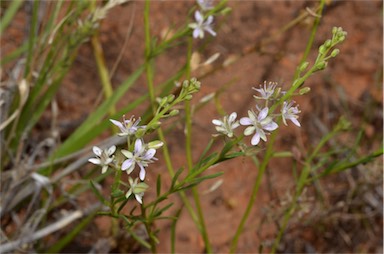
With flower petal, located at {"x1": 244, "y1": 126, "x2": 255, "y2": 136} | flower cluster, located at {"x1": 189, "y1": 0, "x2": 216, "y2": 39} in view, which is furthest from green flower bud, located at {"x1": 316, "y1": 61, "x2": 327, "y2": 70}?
flower cluster, located at {"x1": 189, "y1": 0, "x2": 216, "y2": 39}

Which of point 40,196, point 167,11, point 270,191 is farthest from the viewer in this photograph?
point 167,11

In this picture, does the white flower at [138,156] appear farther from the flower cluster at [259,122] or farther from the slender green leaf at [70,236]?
the slender green leaf at [70,236]

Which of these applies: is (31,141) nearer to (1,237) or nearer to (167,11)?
(1,237)

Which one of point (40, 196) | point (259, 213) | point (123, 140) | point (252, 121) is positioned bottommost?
point (259, 213)

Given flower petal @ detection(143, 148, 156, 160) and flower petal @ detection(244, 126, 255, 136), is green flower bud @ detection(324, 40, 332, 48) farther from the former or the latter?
flower petal @ detection(143, 148, 156, 160)

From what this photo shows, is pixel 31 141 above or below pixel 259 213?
above

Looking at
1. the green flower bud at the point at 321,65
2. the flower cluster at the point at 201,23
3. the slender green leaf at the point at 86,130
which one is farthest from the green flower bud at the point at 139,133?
the slender green leaf at the point at 86,130

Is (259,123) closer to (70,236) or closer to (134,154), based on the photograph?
(134,154)

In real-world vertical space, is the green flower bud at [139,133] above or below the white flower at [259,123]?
above

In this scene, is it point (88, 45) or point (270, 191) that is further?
point (88, 45)

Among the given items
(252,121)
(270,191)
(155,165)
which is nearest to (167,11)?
(155,165)
